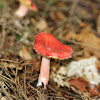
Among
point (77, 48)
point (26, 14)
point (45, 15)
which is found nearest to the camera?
point (77, 48)

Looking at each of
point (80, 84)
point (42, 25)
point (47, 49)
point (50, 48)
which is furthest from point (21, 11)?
point (80, 84)

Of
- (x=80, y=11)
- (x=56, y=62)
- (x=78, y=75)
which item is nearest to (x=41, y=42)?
(x=56, y=62)

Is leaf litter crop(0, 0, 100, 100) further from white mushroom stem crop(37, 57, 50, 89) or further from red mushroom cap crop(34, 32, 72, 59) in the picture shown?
red mushroom cap crop(34, 32, 72, 59)

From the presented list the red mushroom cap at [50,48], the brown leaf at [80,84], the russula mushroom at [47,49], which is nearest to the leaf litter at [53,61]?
the brown leaf at [80,84]

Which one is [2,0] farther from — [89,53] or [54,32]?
[89,53]

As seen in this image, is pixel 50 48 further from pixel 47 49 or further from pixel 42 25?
pixel 42 25

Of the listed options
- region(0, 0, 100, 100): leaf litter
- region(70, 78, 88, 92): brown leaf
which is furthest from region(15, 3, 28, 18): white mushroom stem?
region(70, 78, 88, 92): brown leaf
